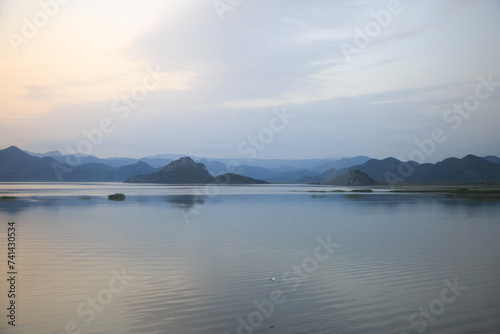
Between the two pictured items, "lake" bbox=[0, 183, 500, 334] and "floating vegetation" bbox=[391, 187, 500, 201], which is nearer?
"lake" bbox=[0, 183, 500, 334]

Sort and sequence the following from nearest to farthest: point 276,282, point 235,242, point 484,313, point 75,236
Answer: point 484,313 → point 276,282 → point 235,242 → point 75,236

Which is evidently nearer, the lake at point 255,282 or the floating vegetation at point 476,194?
the lake at point 255,282

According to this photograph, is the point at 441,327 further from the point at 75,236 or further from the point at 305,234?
the point at 75,236

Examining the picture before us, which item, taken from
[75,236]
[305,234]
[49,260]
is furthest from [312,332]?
[75,236]

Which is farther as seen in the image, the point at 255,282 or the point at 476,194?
the point at 476,194

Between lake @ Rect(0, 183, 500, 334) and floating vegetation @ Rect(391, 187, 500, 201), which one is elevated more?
floating vegetation @ Rect(391, 187, 500, 201)

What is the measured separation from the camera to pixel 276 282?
65.8 ft

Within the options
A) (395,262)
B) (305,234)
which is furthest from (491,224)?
(395,262)

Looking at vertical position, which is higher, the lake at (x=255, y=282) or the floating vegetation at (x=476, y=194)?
the floating vegetation at (x=476, y=194)

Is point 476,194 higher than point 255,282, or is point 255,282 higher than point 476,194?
point 476,194

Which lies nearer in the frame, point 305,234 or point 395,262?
point 395,262

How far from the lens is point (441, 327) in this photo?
1434 centimetres

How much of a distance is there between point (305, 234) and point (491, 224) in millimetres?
22278

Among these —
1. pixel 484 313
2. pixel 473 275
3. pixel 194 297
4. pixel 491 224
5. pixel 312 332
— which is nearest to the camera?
pixel 312 332
